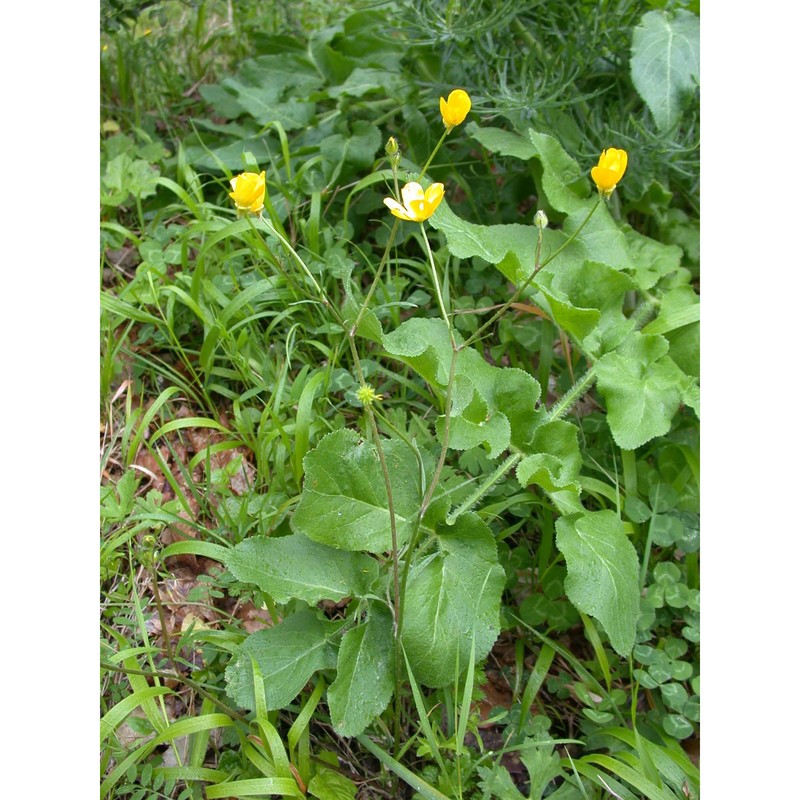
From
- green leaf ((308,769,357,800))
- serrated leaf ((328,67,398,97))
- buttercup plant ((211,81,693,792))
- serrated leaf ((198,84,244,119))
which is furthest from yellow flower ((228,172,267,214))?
serrated leaf ((198,84,244,119))

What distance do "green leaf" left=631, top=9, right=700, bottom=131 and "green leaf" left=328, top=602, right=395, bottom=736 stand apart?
1411 mm

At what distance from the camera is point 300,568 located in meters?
1.53

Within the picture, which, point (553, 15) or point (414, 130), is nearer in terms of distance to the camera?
point (553, 15)

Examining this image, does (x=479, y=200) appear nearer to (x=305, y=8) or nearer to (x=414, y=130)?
(x=414, y=130)

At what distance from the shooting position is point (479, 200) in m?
2.48

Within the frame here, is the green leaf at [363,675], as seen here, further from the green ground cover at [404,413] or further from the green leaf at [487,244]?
the green leaf at [487,244]

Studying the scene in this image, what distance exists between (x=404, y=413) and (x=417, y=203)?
0.83 meters

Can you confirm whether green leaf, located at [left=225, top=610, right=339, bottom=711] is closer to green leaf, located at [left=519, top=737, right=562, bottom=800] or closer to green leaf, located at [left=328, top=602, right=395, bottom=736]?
green leaf, located at [left=328, top=602, right=395, bottom=736]

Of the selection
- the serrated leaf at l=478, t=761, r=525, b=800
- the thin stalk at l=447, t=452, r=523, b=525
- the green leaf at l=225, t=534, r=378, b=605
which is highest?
the thin stalk at l=447, t=452, r=523, b=525

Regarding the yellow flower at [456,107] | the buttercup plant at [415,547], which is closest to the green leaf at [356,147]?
the buttercup plant at [415,547]

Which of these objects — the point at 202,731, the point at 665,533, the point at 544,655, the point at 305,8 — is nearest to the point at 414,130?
the point at 305,8

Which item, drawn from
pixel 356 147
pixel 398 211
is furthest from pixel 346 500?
pixel 356 147

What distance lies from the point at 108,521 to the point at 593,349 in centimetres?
116

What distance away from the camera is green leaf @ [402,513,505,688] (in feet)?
4.79
